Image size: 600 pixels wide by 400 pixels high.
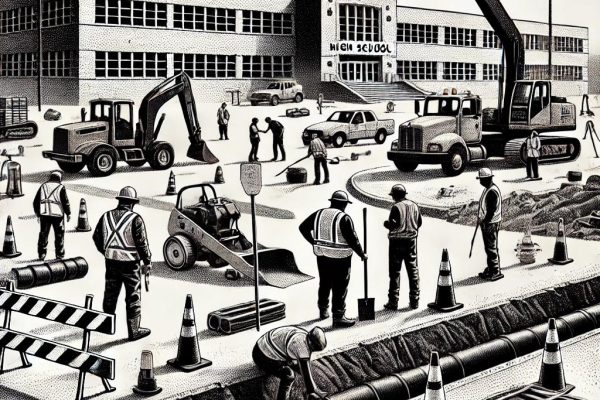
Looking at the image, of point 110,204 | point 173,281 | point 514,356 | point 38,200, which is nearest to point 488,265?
point 514,356

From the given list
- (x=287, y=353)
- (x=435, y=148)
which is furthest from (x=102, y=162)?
(x=435, y=148)

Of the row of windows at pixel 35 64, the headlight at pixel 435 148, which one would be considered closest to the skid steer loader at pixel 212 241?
the row of windows at pixel 35 64

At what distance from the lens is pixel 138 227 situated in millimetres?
10109

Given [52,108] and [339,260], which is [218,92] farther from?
[339,260]

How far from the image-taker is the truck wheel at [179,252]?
12500mm

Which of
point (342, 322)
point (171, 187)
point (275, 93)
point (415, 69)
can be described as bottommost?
point (342, 322)

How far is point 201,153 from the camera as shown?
12805 mm

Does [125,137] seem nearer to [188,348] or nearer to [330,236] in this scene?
[330,236]

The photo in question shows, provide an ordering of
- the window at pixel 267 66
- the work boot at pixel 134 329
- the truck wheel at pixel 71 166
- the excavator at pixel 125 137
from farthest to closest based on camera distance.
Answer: the truck wheel at pixel 71 166 → the window at pixel 267 66 → the excavator at pixel 125 137 → the work boot at pixel 134 329

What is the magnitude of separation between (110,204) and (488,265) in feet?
17.5

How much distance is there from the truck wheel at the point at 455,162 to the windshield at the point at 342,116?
110 inches

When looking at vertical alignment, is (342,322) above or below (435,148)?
below

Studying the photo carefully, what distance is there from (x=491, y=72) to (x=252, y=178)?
25.8ft

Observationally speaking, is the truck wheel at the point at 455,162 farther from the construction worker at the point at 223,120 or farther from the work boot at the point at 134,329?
the work boot at the point at 134,329
